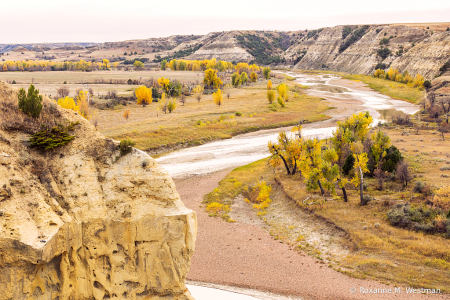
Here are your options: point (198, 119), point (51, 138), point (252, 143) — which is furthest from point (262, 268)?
point (198, 119)

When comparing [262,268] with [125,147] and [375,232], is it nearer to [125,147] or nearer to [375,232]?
[375,232]

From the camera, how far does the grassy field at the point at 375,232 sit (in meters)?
20.3

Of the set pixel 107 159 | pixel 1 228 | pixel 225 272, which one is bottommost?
pixel 225 272

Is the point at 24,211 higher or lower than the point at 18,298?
higher

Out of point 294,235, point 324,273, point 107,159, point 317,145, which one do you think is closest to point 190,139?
point 317,145

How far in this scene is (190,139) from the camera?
58375 millimetres

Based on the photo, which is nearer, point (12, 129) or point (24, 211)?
point (24, 211)

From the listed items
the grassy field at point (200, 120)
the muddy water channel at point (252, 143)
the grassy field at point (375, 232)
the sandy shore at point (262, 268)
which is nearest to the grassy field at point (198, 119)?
the grassy field at point (200, 120)

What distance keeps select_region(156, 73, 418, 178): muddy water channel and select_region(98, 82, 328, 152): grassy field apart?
9.13 feet

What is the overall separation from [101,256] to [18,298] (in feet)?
9.37

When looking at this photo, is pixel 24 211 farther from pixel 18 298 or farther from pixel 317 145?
pixel 317 145

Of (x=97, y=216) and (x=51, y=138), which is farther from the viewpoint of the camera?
(x=51, y=138)

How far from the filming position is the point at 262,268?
22.3 meters

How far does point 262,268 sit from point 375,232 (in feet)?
29.3
